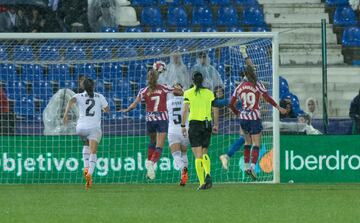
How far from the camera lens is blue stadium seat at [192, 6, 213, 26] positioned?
3170 cm

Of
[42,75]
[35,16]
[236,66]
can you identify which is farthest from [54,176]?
[35,16]

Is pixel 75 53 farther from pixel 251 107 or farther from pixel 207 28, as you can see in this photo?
pixel 207 28

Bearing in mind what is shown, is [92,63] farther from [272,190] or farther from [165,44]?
[272,190]

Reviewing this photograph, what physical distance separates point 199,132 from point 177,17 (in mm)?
10689

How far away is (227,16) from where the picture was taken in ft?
104

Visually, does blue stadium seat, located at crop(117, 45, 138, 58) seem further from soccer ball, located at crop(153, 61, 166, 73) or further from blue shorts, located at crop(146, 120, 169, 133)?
blue shorts, located at crop(146, 120, 169, 133)

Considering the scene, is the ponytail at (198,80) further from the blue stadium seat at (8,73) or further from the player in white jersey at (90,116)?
the blue stadium seat at (8,73)

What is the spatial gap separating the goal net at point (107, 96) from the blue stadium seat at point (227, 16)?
557cm

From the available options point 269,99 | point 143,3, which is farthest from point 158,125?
point 143,3

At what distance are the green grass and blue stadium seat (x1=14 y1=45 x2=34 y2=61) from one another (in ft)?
10.9

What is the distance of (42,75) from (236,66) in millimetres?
3892

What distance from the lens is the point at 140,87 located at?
26188 millimetres

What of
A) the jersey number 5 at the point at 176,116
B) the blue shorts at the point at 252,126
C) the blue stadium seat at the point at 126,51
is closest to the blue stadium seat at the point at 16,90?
the blue stadium seat at the point at 126,51

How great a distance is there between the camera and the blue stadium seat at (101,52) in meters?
25.8
